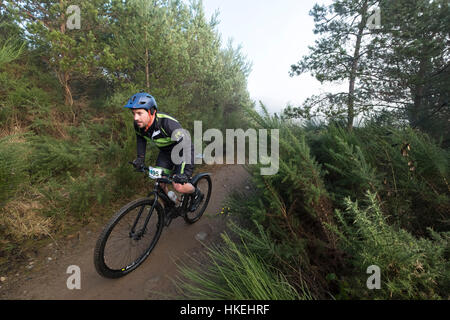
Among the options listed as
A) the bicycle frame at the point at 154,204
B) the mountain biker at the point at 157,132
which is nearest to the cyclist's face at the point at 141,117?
the mountain biker at the point at 157,132

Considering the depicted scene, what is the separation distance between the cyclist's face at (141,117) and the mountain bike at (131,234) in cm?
65

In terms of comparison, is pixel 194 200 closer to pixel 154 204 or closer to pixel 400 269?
pixel 154 204

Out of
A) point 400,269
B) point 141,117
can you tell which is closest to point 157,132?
point 141,117

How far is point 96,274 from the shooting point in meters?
2.43

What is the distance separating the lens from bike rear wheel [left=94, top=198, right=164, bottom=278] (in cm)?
217

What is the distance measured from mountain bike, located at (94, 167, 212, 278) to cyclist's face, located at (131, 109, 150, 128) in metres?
0.65

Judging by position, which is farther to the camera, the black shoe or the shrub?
the black shoe

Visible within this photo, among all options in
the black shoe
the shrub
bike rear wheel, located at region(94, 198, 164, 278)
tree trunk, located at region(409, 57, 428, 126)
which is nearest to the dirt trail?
bike rear wheel, located at region(94, 198, 164, 278)

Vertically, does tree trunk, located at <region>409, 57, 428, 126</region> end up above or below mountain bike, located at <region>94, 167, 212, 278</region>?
above

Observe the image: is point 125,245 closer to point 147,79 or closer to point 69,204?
point 69,204

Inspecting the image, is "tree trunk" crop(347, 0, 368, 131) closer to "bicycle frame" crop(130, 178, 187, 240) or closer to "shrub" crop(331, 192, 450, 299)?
"shrub" crop(331, 192, 450, 299)

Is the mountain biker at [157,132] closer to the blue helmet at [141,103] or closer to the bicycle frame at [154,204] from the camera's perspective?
the blue helmet at [141,103]
